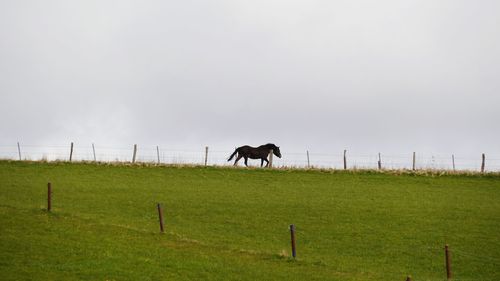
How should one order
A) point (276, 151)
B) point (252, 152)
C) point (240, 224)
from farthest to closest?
1. point (276, 151)
2. point (252, 152)
3. point (240, 224)

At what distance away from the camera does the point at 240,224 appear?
32.0m

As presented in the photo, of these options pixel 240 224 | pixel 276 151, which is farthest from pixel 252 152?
pixel 240 224

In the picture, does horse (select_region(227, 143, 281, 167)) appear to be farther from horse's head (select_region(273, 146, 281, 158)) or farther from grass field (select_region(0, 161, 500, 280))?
grass field (select_region(0, 161, 500, 280))

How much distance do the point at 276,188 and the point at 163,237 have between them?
14.6m

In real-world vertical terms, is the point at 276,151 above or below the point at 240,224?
above

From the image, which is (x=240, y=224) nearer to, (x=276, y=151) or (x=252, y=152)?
(x=252, y=152)

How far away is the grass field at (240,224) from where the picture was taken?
22938 millimetres

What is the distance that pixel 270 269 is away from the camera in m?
23.0

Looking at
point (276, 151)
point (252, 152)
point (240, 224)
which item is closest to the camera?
point (240, 224)

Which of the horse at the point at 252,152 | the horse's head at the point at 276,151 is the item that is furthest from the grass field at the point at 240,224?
the horse's head at the point at 276,151

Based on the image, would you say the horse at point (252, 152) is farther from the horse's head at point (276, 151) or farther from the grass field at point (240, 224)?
the grass field at point (240, 224)

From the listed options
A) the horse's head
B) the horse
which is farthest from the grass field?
the horse's head

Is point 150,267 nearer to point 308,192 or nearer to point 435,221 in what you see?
point 435,221

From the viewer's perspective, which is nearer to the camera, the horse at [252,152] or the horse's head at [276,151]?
the horse at [252,152]
